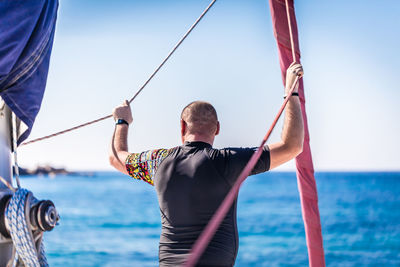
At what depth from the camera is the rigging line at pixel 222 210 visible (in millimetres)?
1513

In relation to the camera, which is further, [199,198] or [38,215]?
[199,198]

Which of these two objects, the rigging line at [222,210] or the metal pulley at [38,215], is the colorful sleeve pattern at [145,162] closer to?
the rigging line at [222,210]

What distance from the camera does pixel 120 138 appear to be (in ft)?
8.23

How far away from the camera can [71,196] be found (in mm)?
47188

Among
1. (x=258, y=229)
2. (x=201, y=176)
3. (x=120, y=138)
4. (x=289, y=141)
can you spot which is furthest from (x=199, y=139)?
(x=258, y=229)

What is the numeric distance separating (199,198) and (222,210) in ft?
1.31

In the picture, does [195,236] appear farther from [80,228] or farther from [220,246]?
Result: [80,228]

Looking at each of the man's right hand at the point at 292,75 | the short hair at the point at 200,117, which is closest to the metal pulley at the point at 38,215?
the short hair at the point at 200,117

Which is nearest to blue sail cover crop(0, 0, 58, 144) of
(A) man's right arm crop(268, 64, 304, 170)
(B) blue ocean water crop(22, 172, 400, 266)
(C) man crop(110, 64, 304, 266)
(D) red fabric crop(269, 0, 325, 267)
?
(C) man crop(110, 64, 304, 266)

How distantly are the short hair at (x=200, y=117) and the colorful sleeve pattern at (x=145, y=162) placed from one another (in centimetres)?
15

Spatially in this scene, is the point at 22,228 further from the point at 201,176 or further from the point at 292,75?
the point at 292,75

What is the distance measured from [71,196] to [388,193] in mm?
30125

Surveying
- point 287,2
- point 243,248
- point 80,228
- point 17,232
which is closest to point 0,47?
point 17,232

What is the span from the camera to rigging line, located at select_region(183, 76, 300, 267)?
59.6 inches
